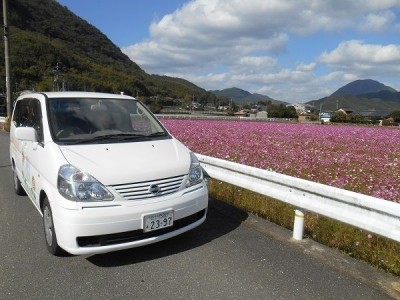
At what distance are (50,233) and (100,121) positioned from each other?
151cm

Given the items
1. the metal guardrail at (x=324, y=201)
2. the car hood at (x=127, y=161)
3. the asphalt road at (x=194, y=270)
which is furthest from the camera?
the car hood at (x=127, y=161)

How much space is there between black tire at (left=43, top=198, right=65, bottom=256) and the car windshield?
2.48 ft

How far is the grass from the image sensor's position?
3946mm

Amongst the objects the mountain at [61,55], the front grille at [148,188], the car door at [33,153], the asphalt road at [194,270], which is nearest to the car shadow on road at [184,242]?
the asphalt road at [194,270]

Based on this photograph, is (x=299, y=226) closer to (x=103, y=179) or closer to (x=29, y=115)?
(x=103, y=179)

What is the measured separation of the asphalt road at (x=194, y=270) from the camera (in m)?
3.24

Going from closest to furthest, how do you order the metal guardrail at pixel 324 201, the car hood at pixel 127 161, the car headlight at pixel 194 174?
the metal guardrail at pixel 324 201, the car hood at pixel 127 161, the car headlight at pixel 194 174

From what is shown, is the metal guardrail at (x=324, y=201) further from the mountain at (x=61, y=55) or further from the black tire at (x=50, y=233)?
the mountain at (x=61, y=55)

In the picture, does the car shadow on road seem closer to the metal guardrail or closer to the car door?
the metal guardrail

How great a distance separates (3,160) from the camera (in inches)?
405

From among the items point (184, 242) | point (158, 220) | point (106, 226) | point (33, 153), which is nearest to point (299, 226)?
point (184, 242)

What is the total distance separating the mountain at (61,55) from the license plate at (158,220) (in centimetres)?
5178

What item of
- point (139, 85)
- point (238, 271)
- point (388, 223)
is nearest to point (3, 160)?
point (238, 271)

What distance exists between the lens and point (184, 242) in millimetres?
4359
